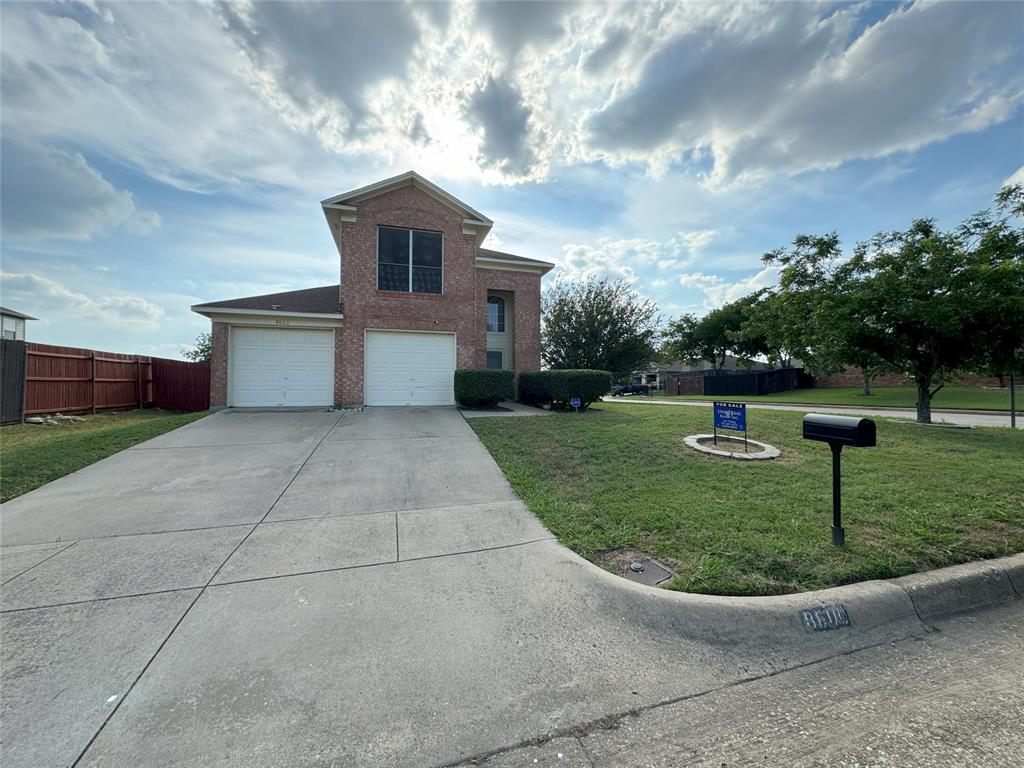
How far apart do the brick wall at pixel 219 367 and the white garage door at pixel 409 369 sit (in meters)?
3.83

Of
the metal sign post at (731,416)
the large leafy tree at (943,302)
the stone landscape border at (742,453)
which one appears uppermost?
the large leafy tree at (943,302)

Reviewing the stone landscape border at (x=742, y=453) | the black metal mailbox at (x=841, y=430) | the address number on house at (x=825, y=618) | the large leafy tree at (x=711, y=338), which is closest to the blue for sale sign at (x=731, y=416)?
the stone landscape border at (x=742, y=453)

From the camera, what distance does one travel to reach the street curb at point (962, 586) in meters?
2.77

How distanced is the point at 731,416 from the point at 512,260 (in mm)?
10785

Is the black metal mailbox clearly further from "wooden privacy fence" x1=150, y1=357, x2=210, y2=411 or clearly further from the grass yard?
"wooden privacy fence" x1=150, y1=357, x2=210, y2=411

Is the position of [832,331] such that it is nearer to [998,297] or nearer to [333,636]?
[998,297]

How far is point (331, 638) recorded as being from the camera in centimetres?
246

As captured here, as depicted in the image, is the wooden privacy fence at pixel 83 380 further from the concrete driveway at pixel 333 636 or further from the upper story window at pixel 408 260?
the concrete driveway at pixel 333 636

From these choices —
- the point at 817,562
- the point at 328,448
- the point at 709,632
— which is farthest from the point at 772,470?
the point at 328,448

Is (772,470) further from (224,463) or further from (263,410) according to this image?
(263,410)

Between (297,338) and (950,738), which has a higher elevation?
(297,338)

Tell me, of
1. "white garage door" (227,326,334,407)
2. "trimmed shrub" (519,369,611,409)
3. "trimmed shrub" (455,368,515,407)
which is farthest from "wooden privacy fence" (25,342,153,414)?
"trimmed shrub" (519,369,611,409)

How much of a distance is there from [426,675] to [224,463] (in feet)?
19.1

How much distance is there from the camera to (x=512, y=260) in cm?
1570
